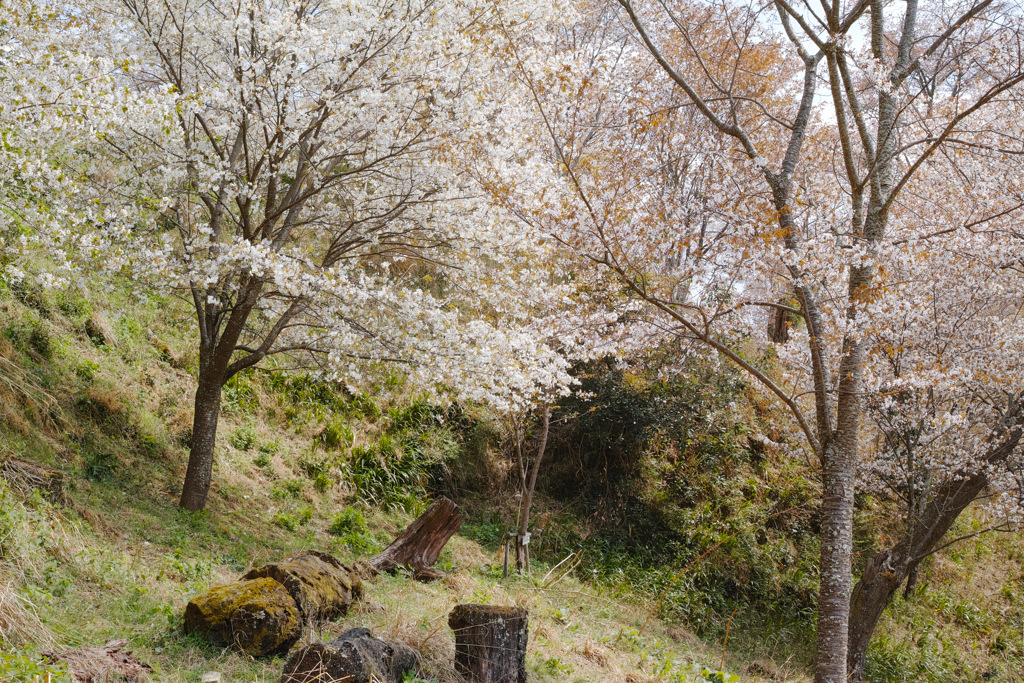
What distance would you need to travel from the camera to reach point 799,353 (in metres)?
10.0

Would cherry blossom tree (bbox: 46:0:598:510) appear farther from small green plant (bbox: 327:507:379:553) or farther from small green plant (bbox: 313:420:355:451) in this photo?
small green plant (bbox: 313:420:355:451)

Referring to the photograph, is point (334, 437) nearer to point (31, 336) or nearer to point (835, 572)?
point (31, 336)

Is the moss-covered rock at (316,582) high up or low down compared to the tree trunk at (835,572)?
down

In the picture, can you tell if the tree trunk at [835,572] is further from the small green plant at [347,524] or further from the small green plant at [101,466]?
the small green plant at [101,466]

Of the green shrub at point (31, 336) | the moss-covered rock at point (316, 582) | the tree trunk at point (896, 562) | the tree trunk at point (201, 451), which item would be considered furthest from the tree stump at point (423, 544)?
the tree trunk at point (896, 562)

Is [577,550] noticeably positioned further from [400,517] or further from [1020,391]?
[1020,391]

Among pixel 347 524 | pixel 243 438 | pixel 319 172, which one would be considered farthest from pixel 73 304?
pixel 347 524

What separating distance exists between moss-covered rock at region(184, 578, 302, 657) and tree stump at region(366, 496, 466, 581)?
9.84ft

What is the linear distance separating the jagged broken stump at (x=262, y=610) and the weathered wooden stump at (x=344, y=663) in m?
0.54

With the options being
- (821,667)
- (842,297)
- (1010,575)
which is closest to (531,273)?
(842,297)

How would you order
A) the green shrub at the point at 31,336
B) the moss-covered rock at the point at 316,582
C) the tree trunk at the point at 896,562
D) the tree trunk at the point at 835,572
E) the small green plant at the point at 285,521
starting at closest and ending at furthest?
the moss-covered rock at the point at 316,582
the tree trunk at the point at 835,572
the green shrub at the point at 31,336
the tree trunk at the point at 896,562
the small green plant at the point at 285,521

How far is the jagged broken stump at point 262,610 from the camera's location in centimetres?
439

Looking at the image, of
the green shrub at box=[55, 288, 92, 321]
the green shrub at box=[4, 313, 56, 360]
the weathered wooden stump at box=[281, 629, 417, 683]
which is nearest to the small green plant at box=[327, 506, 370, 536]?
the green shrub at box=[4, 313, 56, 360]

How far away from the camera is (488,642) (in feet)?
14.7
